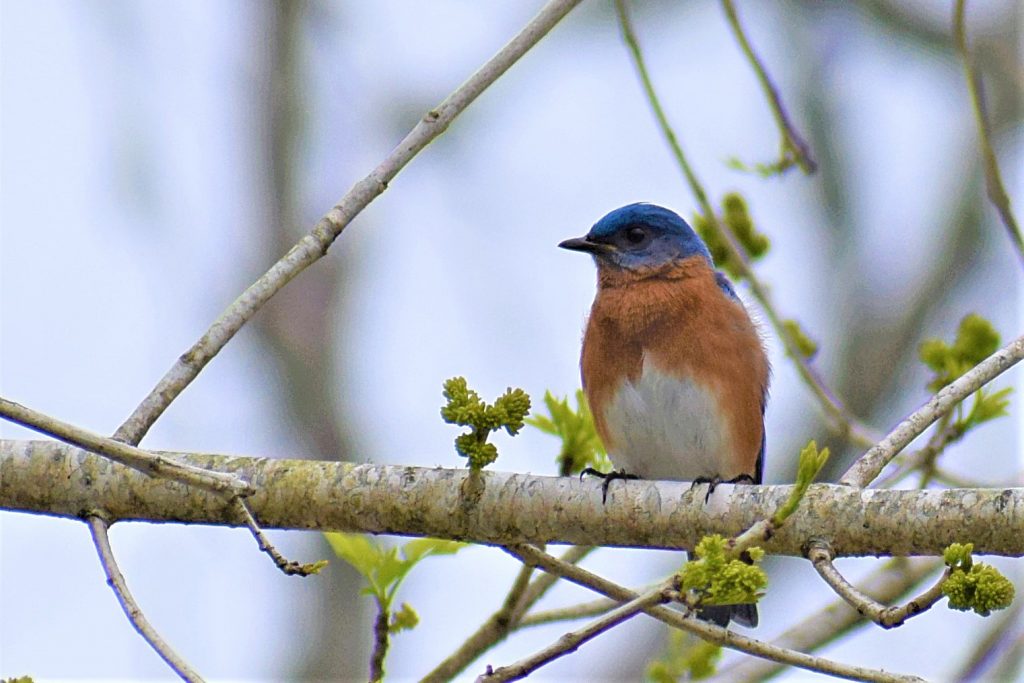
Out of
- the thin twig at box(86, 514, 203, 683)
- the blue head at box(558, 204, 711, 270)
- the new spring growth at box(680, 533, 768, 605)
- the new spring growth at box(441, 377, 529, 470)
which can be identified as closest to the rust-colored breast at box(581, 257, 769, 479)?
the blue head at box(558, 204, 711, 270)

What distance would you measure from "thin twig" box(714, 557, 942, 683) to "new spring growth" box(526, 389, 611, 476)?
4.03 feet

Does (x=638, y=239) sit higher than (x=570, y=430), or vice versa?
(x=638, y=239)

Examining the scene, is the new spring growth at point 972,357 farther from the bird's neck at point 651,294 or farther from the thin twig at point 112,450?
the thin twig at point 112,450

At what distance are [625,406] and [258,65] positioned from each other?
345 inches

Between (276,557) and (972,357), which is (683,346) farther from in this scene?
(276,557)

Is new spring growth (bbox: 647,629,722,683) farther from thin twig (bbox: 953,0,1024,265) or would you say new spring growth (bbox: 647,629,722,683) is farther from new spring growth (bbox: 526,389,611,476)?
thin twig (bbox: 953,0,1024,265)

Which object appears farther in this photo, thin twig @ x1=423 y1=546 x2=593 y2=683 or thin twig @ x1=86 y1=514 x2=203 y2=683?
thin twig @ x1=423 y1=546 x2=593 y2=683

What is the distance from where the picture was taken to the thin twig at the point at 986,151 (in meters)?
4.43

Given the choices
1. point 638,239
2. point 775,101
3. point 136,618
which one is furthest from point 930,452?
point 136,618

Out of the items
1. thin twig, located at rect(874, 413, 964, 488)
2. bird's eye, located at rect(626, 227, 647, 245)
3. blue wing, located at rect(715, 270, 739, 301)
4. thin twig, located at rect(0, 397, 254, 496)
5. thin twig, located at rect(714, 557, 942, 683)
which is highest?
bird's eye, located at rect(626, 227, 647, 245)

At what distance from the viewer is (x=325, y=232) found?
13.7 feet

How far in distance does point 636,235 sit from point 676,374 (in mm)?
1062

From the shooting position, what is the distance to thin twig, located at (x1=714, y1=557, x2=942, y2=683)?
530 cm

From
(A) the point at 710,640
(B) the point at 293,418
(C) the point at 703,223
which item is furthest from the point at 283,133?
(A) the point at 710,640
